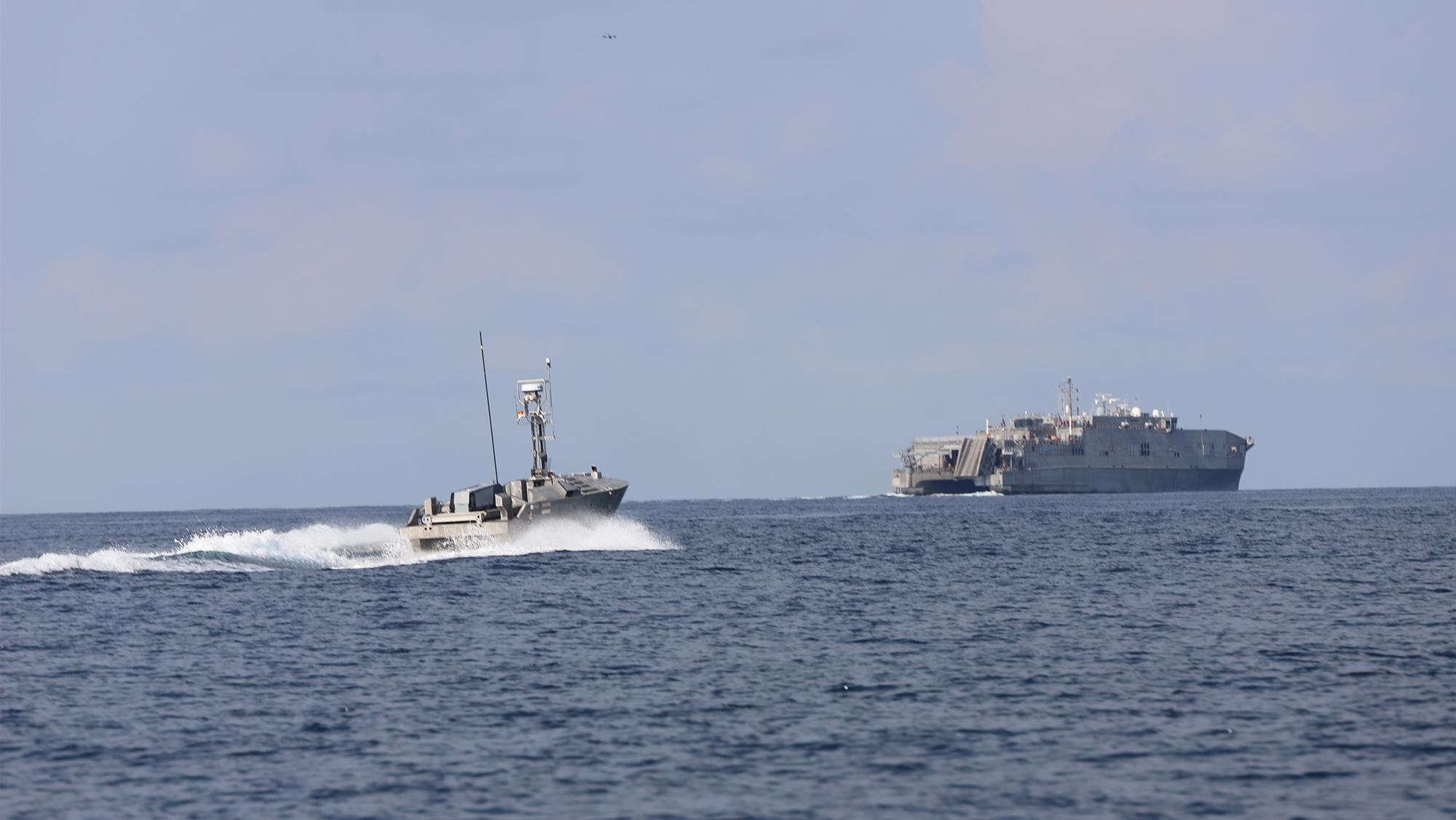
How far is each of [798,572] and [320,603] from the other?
21230 mm

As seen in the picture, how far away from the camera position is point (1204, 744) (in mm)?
24688

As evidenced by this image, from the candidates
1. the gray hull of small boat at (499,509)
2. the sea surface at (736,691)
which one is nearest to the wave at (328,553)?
the gray hull of small boat at (499,509)

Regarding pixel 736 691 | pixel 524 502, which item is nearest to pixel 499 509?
pixel 524 502

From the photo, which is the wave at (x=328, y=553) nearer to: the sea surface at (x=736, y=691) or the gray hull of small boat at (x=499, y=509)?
the gray hull of small boat at (x=499, y=509)

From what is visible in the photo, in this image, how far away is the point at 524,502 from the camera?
71.4 m

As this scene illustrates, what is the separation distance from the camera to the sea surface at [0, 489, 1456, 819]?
72.4 feet

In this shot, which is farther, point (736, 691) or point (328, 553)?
point (328, 553)

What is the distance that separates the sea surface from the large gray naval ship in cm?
447

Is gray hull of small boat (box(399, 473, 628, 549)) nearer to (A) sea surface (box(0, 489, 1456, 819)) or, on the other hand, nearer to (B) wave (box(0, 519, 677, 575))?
(B) wave (box(0, 519, 677, 575))

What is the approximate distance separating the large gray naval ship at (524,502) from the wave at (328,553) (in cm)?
58

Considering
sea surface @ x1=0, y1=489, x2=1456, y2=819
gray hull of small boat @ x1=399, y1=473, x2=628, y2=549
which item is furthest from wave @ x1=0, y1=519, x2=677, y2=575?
sea surface @ x1=0, y1=489, x2=1456, y2=819

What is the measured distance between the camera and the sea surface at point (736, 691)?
2208 centimetres

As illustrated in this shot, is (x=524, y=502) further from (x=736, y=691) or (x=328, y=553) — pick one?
(x=736, y=691)

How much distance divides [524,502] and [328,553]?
1343cm
